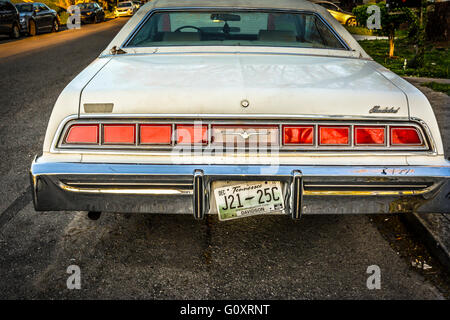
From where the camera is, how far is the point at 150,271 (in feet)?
9.34

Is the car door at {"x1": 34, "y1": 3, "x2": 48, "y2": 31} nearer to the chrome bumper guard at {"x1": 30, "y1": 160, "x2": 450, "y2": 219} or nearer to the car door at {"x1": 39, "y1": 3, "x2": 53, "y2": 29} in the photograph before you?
the car door at {"x1": 39, "y1": 3, "x2": 53, "y2": 29}

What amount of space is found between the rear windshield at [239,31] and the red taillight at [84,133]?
126 cm

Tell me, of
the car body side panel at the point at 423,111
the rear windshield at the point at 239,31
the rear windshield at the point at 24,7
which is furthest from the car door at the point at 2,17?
the car body side panel at the point at 423,111

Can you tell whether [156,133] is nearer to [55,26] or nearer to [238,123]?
[238,123]

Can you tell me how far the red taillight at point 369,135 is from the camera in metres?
2.57

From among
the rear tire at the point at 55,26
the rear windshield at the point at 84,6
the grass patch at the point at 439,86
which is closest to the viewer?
the grass patch at the point at 439,86

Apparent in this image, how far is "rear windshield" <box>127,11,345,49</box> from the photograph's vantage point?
12.1ft

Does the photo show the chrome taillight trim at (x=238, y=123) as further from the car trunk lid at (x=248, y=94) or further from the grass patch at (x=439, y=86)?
the grass patch at (x=439, y=86)

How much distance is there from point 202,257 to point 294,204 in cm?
79

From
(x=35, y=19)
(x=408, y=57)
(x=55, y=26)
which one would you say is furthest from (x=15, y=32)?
(x=408, y=57)

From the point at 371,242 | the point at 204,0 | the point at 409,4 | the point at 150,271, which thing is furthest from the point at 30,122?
the point at 409,4

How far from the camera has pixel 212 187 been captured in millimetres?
2531

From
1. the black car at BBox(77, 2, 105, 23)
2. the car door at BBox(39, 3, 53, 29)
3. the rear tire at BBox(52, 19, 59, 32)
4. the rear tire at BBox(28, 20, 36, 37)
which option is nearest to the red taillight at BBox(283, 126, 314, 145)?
the rear tire at BBox(28, 20, 36, 37)
